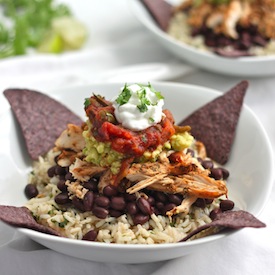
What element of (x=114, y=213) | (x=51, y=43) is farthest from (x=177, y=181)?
(x=51, y=43)

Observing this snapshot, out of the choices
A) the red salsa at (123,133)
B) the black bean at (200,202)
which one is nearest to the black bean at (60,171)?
the red salsa at (123,133)

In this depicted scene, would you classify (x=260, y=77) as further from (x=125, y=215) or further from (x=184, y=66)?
(x=125, y=215)

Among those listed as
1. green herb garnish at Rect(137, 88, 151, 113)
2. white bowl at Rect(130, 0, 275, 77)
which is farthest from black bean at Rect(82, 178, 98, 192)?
white bowl at Rect(130, 0, 275, 77)

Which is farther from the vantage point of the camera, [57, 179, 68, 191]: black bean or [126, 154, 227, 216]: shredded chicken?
[57, 179, 68, 191]: black bean

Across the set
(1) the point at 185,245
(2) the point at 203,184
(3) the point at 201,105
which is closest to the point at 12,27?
(3) the point at 201,105

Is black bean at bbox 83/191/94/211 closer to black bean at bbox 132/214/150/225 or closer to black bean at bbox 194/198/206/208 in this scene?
black bean at bbox 132/214/150/225

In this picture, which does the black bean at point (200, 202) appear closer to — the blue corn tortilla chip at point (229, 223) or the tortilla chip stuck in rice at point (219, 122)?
the blue corn tortilla chip at point (229, 223)
